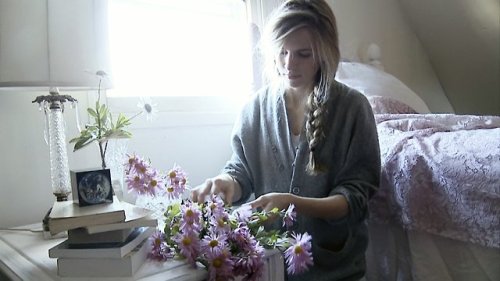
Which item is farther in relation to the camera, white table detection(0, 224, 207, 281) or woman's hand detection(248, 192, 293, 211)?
woman's hand detection(248, 192, 293, 211)

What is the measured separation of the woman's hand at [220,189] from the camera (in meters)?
0.86

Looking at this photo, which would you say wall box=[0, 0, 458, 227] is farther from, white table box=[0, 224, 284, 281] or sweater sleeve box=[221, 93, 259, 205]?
sweater sleeve box=[221, 93, 259, 205]

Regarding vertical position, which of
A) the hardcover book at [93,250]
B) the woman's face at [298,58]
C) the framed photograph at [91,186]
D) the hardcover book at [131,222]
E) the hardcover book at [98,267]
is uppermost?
the woman's face at [298,58]

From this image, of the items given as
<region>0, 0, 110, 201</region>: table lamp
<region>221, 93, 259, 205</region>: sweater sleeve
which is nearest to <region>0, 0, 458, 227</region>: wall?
<region>0, 0, 110, 201</region>: table lamp

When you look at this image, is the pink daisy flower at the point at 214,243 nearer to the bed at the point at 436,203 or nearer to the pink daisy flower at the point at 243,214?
the pink daisy flower at the point at 243,214

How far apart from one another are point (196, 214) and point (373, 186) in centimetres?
45

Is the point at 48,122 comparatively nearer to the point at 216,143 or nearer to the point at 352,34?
the point at 216,143

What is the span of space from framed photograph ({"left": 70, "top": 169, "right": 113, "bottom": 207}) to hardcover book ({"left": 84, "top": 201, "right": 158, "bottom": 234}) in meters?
0.05

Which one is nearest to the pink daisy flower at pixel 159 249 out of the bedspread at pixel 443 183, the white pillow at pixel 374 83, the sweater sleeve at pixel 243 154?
the sweater sleeve at pixel 243 154

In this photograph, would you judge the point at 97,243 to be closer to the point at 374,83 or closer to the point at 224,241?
the point at 224,241

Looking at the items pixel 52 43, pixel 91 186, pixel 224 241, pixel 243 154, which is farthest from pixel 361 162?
pixel 52 43

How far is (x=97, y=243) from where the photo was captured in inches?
26.2

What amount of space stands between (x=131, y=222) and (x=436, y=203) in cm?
66

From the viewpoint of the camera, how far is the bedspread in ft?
2.88
